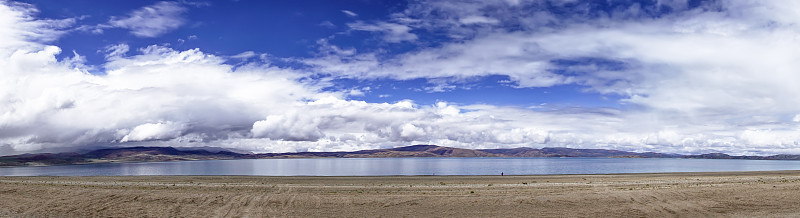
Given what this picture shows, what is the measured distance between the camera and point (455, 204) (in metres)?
31.1

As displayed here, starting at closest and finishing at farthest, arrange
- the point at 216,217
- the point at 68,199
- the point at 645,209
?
the point at 216,217 < the point at 645,209 < the point at 68,199

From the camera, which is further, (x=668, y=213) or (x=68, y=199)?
(x=68, y=199)

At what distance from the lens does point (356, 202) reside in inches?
1251

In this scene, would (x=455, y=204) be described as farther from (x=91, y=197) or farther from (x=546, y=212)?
(x=91, y=197)

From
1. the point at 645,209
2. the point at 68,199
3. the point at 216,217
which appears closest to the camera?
the point at 216,217

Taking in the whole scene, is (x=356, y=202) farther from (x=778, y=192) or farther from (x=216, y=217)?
(x=778, y=192)

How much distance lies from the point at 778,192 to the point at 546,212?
21872 millimetres

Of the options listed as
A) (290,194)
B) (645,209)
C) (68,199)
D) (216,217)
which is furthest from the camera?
(290,194)

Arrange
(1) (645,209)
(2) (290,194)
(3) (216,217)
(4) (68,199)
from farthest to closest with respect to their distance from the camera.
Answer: (2) (290,194) < (4) (68,199) < (1) (645,209) < (3) (216,217)

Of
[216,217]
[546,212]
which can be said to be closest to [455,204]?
[546,212]

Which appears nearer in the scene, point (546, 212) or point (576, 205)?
point (546, 212)

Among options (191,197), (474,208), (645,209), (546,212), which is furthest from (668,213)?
(191,197)

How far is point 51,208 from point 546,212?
34350mm

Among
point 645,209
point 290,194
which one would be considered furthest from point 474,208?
point 290,194
